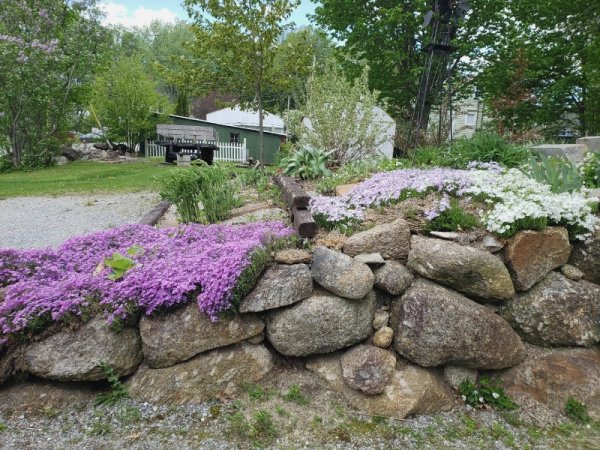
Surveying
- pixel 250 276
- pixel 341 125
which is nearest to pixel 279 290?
pixel 250 276

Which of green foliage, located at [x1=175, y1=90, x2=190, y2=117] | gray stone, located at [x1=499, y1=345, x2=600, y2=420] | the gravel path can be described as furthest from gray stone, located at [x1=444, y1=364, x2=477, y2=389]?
green foliage, located at [x1=175, y1=90, x2=190, y2=117]

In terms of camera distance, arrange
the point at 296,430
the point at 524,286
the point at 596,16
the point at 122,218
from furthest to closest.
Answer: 1. the point at 596,16
2. the point at 122,218
3. the point at 524,286
4. the point at 296,430

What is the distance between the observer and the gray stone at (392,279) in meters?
3.06

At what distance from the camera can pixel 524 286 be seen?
3148 millimetres

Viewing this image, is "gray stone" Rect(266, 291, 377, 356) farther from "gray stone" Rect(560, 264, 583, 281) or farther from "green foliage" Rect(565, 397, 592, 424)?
"gray stone" Rect(560, 264, 583, 281)

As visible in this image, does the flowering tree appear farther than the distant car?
No

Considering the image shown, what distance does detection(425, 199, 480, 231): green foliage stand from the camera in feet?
11.4

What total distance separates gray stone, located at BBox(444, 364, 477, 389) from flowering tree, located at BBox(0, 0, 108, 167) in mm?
17191

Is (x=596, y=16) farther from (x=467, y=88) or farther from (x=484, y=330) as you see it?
(x=484, y=330)

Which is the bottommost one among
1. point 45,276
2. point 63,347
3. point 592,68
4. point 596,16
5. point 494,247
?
point 63,347

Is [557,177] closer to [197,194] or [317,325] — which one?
[317,325]

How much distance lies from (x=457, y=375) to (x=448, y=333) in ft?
1.26

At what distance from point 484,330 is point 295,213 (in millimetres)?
1889

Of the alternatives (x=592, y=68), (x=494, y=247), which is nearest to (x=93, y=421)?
(x=494, y=247)
